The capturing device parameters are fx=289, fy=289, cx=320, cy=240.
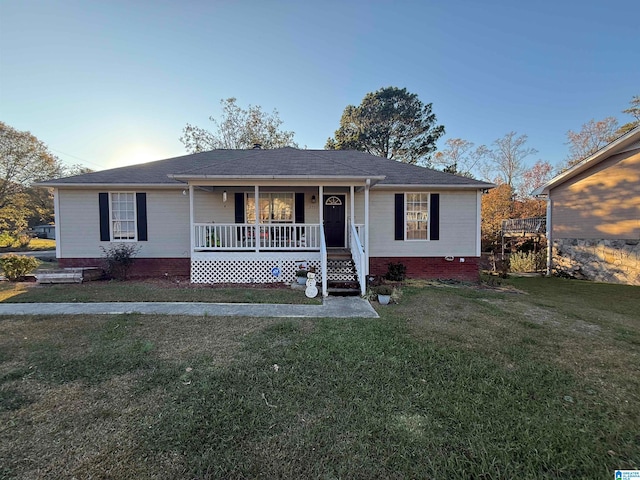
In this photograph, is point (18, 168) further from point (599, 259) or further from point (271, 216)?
point (599, 259)

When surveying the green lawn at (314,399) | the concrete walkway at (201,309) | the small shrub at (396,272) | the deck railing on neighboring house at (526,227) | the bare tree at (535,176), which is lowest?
the green lawn at (314,399)

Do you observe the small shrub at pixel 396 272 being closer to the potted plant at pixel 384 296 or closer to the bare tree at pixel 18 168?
the potted plant at pixel 384 296

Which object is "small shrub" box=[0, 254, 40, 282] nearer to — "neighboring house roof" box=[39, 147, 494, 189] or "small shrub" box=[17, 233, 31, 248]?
"neighboring house roof" box=[39, 147, 494, 189]

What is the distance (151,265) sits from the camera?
394 inches

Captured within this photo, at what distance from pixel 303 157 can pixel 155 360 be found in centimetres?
826

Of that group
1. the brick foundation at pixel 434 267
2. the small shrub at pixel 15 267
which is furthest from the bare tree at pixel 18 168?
the brick foundation at pixel 434 267

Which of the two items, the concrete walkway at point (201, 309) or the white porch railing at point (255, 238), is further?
the white porch railing at point (255, 238)

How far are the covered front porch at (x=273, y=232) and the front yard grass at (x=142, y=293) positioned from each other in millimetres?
801

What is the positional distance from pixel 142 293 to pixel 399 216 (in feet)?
26.5

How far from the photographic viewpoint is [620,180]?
1042cm

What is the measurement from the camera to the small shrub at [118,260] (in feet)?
30.6

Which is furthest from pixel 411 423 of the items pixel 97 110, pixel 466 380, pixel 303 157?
pixel 97 110

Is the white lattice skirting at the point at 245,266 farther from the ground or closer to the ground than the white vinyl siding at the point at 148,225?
closer to the ground

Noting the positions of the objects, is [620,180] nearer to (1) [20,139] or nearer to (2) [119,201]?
(2) [119,201]
